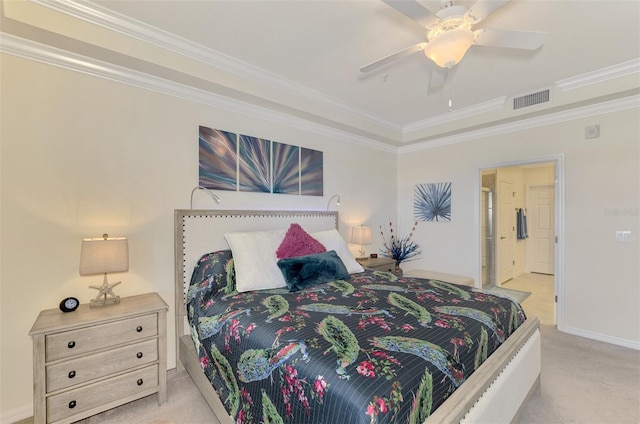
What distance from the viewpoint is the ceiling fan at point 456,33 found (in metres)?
1.61

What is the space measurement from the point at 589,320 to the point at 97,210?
16.3 feet

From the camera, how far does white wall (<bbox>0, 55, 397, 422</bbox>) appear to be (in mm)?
1922

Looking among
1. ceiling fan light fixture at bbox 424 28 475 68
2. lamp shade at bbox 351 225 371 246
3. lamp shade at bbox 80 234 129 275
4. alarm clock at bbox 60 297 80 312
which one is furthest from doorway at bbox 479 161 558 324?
alarm clock at bbox 60 297 80 312

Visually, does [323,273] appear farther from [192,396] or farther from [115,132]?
[115,132]

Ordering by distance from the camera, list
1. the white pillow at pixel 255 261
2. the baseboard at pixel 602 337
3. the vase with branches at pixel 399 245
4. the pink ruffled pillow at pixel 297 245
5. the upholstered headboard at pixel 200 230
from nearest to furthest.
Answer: the white pillow at pixel 255 261
the upholstered headboard at pixel 200 230
the pink ruffled pillow at pixel 297 245
the baseboard at pixel 602 337
the vase with branches at pixel 399 245

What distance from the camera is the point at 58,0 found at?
6.01 feet

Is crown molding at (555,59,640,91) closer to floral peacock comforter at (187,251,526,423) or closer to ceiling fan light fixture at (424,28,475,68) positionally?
ceiling fan light fixture at (424,28,475,68)

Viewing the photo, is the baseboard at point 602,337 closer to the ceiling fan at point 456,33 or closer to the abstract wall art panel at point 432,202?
the abstract wall art panel at point 432,202

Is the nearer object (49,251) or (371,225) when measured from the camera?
(49,251)

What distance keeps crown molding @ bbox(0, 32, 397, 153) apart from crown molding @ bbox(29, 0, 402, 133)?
0.29m

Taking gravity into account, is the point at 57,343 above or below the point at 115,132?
below

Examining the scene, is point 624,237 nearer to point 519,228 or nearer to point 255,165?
point 519,228

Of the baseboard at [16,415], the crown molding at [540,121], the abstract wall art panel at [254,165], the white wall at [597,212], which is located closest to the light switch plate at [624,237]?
the white wall at [597,212]

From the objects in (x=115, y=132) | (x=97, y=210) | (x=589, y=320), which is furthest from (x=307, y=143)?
(x=589, y=320)
